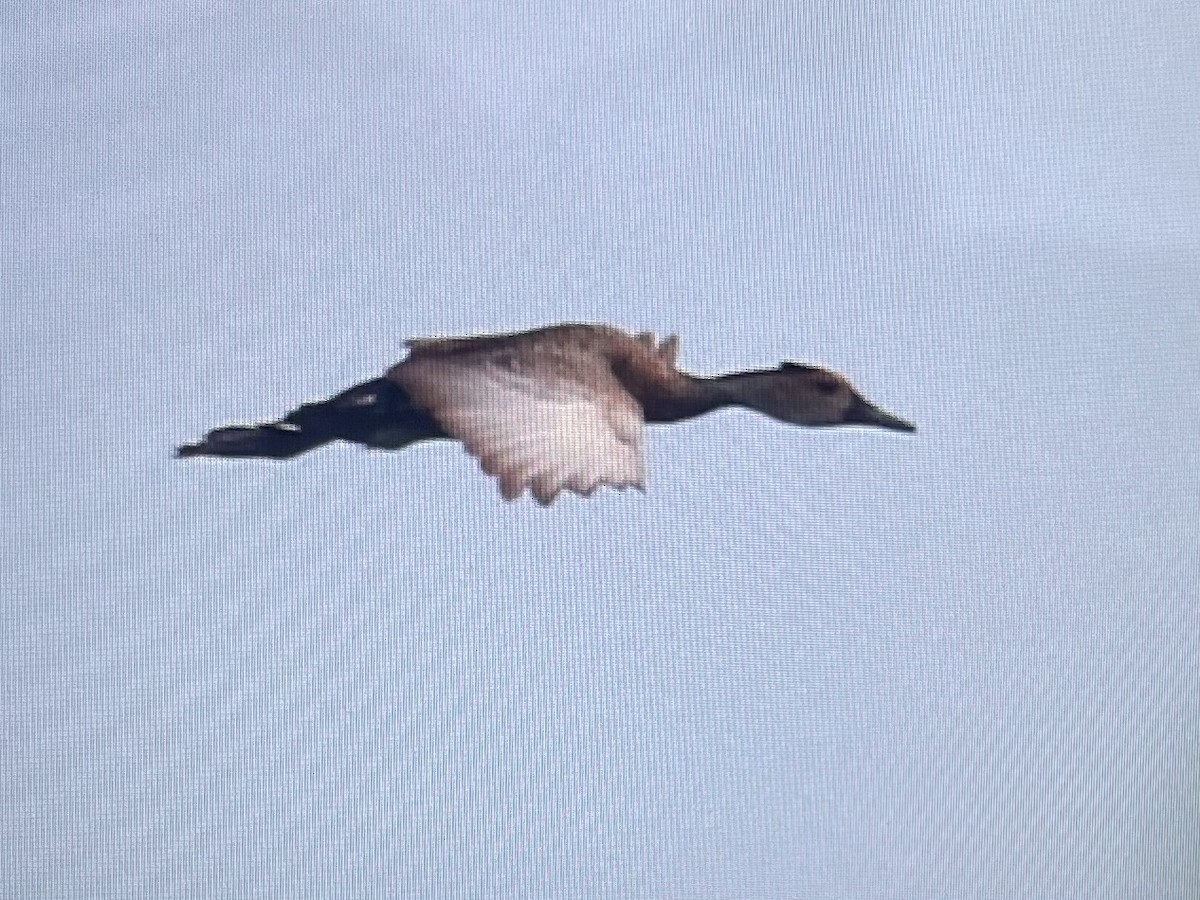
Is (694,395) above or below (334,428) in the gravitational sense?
above

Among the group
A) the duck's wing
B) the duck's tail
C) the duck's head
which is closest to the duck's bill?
the duck's head

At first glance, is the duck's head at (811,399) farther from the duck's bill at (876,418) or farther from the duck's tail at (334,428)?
the duck's tail at (334,428)

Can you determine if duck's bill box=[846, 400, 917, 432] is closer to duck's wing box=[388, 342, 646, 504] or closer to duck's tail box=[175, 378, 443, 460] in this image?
duck's wing box=[388, 342, 646, 504]

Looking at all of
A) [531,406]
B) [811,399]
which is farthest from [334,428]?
[811,399]

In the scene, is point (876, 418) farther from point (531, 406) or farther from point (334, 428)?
point (334, 428)

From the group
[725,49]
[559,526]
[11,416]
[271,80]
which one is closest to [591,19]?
[725,49]

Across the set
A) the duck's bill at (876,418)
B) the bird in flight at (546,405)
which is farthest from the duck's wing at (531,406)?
the duck's bill at (876,418)

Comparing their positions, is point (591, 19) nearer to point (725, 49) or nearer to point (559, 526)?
point (725, 49)
